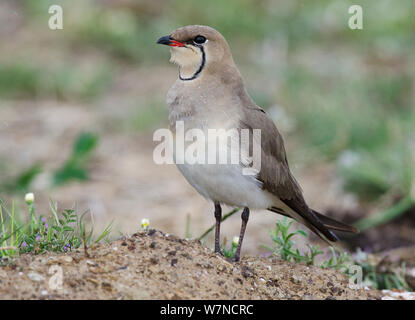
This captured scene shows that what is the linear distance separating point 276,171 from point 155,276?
3.82ft

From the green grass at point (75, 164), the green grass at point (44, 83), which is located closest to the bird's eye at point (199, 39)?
the green grass at point (75, 164)

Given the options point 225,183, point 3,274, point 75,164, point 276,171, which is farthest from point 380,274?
point 75,164

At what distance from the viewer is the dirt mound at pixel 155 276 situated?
281 cm

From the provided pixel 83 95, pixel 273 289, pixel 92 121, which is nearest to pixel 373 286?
pixel 273 289

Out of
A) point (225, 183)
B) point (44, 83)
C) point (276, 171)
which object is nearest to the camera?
point (225, 183)

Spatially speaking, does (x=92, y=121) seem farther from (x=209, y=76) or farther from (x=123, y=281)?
(x=123, y=281)

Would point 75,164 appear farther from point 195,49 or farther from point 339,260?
point 339,260

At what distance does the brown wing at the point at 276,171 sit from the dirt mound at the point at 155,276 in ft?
1.68

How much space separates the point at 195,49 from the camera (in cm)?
371

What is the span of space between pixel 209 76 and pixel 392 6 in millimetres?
7692

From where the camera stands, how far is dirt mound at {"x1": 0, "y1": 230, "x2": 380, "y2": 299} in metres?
2.81

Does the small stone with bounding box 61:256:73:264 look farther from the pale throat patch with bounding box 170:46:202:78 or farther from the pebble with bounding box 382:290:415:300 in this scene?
the pebble with bounding box 382:290:415:300

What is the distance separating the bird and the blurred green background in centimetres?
148

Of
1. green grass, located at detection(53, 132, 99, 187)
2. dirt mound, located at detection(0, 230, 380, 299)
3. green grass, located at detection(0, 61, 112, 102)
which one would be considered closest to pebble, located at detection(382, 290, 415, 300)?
dirt mound, located at detection(0, 230, 380, 299)
